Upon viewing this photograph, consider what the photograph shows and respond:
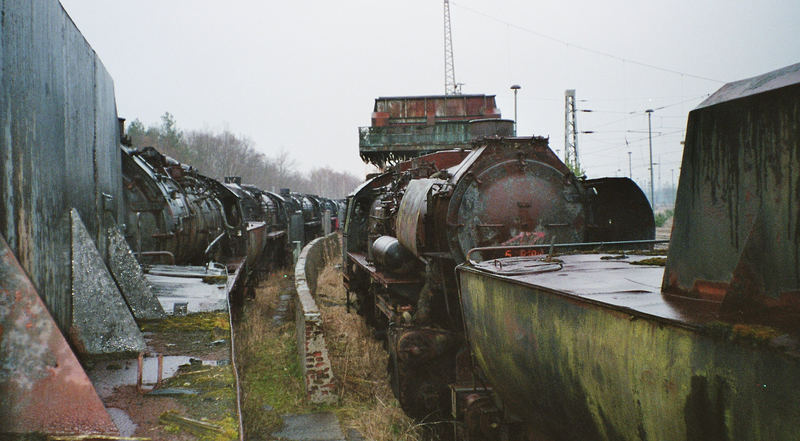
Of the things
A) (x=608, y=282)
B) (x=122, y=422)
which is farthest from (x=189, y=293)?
(x=608, y=282)

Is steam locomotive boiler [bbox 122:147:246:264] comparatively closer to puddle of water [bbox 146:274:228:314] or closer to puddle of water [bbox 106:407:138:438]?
puddle of water [bbox 146:274:228:314]

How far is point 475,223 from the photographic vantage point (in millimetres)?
6684

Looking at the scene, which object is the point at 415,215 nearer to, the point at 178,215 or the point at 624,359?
the point at 178,215

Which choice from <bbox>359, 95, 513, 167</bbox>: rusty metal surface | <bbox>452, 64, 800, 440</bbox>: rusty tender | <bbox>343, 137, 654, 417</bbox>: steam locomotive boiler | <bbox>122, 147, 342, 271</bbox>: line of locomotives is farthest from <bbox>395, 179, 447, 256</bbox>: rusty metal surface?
<bbox>359, 95, 513, 167</bbox>: rusty metal surface

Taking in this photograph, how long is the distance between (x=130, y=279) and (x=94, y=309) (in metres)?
1.05

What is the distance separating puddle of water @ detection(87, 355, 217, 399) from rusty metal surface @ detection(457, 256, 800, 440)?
71.3 inches

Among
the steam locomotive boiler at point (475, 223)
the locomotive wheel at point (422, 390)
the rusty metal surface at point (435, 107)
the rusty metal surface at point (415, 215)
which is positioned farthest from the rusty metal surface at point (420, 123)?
the locomotive wheel at point (422, 390)

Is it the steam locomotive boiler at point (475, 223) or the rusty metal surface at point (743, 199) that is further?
the steam locomotive boiler at point (475, 223)

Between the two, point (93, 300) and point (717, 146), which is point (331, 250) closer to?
point (93, 300)

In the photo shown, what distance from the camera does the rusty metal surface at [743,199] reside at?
1856mm

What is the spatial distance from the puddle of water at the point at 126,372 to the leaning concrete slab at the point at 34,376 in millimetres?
411

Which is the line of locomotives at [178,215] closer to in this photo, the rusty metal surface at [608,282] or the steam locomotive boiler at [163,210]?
the steam locomotive boiler at [163,210]

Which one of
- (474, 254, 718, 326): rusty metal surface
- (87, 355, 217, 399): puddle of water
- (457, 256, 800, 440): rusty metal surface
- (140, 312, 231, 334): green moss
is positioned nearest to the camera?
(457, 256, 800, 440): rusty metal surface

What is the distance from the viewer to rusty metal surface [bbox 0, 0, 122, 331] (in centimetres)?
246
